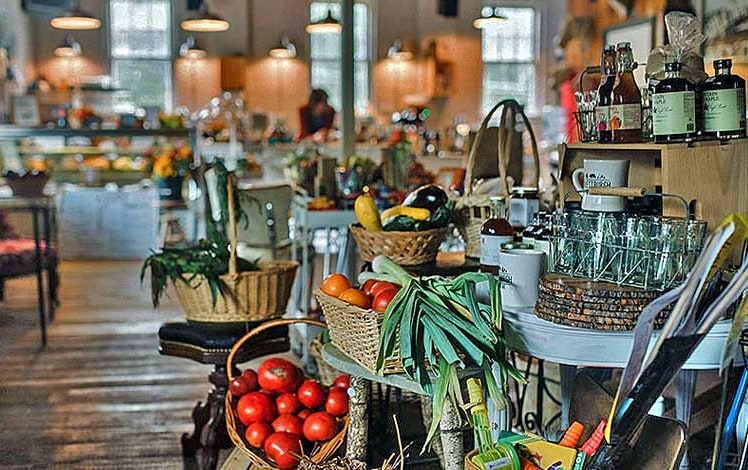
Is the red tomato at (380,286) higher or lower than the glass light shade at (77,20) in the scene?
lower

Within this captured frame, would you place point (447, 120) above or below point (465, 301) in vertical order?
above

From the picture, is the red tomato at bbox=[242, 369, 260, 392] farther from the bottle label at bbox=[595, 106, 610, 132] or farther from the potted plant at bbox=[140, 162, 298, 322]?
the bottle label at bbox=[595, 106, 610, 132]

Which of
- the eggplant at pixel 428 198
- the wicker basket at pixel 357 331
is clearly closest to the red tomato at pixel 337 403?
the wicker basket at pixel 357 331

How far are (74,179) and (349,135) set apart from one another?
4.05m

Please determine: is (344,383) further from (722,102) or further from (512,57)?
(512,57)

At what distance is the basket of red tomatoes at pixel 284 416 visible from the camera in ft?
8.51

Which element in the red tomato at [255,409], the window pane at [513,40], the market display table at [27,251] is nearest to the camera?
the red tomato at [255,409]

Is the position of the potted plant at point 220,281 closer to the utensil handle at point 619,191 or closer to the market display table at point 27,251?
the utensil handle at point 619,191

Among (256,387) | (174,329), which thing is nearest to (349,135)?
(174,329)

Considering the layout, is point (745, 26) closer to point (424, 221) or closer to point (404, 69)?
point (424, 221)

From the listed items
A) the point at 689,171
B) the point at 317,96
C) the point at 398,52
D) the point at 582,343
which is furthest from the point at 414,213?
the point at 398,52

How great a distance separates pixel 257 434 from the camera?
8.76 ft

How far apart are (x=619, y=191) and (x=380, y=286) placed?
0.63 m

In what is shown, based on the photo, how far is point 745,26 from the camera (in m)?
6.07
